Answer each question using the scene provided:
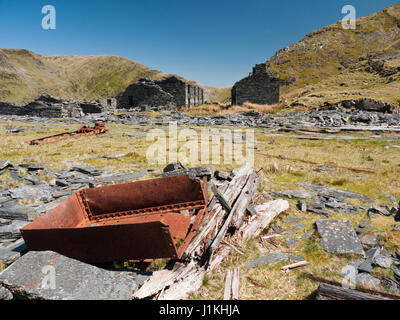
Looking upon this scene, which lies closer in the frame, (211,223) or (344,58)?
(211,223)

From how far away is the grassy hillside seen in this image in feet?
210

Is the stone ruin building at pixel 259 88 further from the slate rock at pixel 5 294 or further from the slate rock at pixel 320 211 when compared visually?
the slate rock at pixel 5 294

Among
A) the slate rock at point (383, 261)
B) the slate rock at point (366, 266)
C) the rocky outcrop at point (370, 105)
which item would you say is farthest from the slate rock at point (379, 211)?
the rocky outcrop at point (370, 105)

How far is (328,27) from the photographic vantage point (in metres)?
79.6

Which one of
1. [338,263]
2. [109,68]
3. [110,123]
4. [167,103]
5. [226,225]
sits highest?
[109,68]

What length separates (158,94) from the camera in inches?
1227

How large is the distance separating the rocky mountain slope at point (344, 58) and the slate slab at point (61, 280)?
45.2 metres

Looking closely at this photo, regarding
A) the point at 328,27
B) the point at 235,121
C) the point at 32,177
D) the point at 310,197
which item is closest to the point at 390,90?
the point at 235,121

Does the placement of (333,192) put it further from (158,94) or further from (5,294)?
(158,94)

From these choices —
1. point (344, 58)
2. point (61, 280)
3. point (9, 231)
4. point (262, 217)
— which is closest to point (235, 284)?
point (262, 217)

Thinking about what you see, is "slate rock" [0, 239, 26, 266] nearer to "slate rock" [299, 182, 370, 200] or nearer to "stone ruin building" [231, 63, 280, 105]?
"slate rock" [299, 182, 370, 200]

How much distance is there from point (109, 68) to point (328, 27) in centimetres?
8182

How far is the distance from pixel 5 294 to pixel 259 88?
107 feet
